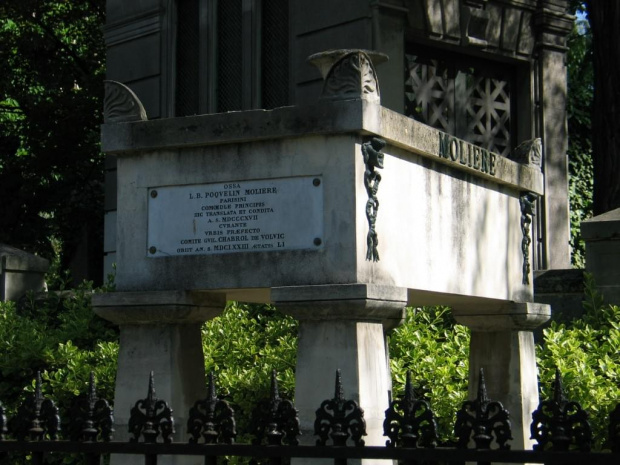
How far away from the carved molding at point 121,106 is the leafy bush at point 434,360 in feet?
11.9

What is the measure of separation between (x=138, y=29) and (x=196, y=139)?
9.81 metres

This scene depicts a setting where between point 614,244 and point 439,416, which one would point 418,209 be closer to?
point 439,416

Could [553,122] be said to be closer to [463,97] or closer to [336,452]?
[463,97]

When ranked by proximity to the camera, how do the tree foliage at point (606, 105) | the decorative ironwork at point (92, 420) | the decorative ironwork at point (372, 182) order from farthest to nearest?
the tree foliage at point (606, 105) → the decorative ironwork at point (372, 182) → the decorative ironwork at point (92, 420)

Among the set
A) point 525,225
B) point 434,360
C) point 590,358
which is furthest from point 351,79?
point 590,358

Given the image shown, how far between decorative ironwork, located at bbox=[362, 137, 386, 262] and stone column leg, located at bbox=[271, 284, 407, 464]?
0.22 metres

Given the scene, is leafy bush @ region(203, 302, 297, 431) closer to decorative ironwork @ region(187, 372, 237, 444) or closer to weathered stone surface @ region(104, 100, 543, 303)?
weathered stone surface @ region(104, 100, 543, 303)

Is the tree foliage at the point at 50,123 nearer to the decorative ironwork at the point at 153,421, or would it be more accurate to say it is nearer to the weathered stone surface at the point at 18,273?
the weathered stone surface at the point at 18,273

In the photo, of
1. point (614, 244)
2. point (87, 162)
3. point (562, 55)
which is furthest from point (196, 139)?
point (87, 162)

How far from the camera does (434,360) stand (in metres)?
9.41

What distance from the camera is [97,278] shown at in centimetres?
2300

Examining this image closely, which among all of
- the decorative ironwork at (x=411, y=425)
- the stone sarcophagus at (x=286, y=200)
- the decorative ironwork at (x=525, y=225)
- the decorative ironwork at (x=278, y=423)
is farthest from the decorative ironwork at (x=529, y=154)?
the decorative ironwork at (x=278, y=423)

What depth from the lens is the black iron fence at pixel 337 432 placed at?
432 centimetres

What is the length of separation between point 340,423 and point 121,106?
2379 mm
